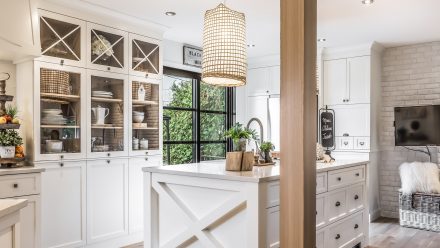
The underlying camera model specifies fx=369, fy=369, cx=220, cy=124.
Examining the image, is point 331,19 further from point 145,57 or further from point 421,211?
point 421,211

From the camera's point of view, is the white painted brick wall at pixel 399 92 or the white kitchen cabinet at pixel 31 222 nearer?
the white kitchen cabinet at pixel 31 222

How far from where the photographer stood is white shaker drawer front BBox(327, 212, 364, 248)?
10.7 ft

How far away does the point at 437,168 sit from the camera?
4777mm

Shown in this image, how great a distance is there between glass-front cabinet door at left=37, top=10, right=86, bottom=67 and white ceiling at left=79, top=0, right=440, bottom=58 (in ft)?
1.02

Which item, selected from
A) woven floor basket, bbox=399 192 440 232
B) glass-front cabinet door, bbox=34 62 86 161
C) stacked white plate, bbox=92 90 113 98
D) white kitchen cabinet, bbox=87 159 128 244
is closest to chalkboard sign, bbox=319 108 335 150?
woven floor basket, bbox=399 192 440 232

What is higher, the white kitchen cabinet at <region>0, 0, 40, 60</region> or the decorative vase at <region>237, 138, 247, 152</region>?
the white kitchen cabinet at <region>0, 0, 40, 60</region>

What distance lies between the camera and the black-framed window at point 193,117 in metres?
5.18

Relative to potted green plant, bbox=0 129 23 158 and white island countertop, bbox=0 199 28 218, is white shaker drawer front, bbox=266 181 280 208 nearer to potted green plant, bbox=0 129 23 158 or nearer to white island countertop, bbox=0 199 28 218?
white island countertop, bbox=0 199 28 218

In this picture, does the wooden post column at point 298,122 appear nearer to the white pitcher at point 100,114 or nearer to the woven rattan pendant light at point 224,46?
the woven rattan pendant light at point 224,46

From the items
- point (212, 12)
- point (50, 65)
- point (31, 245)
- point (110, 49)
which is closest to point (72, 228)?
point (31, 245)

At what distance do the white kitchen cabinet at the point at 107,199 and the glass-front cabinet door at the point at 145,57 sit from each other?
1038 mm

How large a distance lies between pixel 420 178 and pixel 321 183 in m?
2.37

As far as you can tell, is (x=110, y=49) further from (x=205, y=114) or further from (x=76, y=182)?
(x=205, y=114)

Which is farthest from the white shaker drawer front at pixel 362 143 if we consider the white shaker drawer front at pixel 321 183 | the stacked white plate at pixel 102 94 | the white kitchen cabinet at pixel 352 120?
the stacked white plate at pixel 102 94
